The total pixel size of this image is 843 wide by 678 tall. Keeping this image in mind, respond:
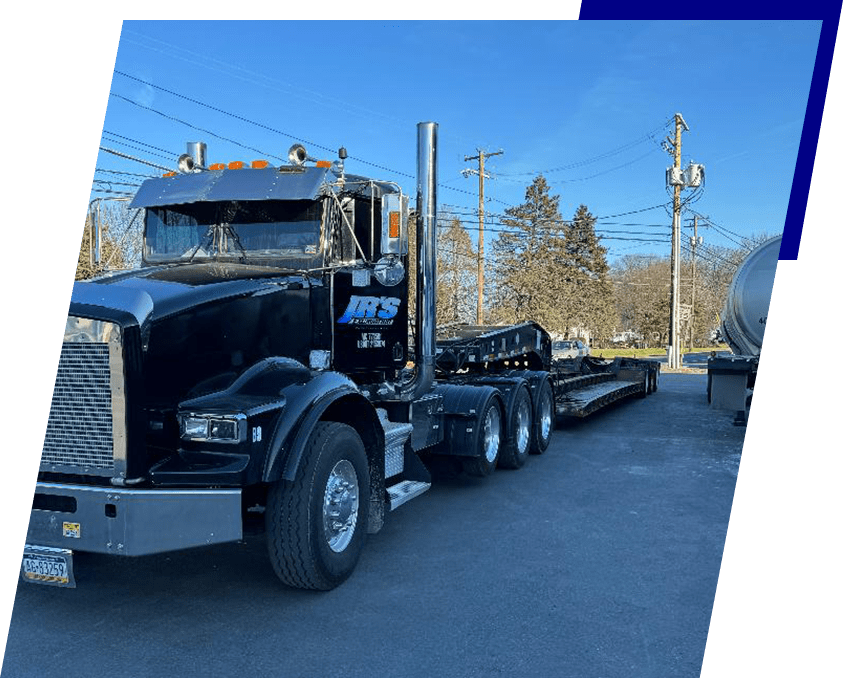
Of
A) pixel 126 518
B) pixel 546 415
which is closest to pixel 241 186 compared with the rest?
pixel 126 518

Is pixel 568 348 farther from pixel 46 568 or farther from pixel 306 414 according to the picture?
pixel 46 568

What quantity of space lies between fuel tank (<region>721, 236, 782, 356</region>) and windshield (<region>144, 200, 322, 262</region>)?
834 cm

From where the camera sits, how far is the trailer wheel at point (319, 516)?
4.05m

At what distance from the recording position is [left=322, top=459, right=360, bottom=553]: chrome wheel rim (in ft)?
14.4

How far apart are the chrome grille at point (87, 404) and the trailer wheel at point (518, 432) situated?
5090 millimetres

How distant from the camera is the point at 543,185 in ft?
156

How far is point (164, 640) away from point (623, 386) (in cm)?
1145

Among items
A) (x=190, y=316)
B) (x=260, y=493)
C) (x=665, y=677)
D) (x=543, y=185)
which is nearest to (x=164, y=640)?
(x=260, y=493)

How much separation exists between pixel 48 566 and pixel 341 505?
1.72 metres

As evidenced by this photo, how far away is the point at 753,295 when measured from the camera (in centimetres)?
1110

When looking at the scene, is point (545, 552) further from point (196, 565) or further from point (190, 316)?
point (190, 316)

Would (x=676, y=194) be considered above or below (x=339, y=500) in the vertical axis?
above

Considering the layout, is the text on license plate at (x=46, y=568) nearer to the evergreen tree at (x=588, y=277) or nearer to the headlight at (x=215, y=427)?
the headlight at (x=215, y=427)

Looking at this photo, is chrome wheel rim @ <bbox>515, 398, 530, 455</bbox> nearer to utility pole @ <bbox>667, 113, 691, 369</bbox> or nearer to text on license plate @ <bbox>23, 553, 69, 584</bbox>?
text on license plate @ <bbox>23, 553, 69, 584</bbox>
